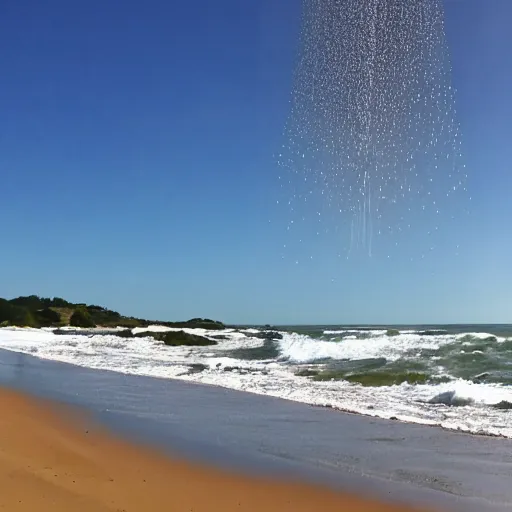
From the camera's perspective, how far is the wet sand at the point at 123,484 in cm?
593

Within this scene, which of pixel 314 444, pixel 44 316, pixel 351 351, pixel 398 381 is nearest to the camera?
pixel 314 444

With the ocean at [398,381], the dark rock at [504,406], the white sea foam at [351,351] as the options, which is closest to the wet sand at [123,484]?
the ocean at [398,381]

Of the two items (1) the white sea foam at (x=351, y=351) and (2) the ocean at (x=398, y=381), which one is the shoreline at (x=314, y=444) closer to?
(2) the ocean at (x=398, y=381)

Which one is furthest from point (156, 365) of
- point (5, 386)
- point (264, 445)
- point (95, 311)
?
point (95, 311)

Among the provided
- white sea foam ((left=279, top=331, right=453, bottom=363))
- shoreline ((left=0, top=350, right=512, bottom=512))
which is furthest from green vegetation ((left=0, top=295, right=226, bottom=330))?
shoreline ((left=0, top=350, right=512, bottom=512))

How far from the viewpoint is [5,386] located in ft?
50.6

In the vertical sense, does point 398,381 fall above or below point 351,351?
above

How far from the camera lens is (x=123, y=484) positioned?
21.9 feet

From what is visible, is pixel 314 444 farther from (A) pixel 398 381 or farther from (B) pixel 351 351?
(B) pixel 351 351

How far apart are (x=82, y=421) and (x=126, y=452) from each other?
2.84 meters

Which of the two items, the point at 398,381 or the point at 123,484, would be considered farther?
the point at 398,381

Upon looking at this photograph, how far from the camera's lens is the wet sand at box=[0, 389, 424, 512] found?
5.93 metres

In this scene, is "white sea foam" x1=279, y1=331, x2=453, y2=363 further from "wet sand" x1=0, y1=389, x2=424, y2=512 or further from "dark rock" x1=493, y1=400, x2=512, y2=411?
"wet sand" x1=0, y1=389, x2=424, y2=512

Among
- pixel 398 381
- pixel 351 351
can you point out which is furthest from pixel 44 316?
pixel 398 381
